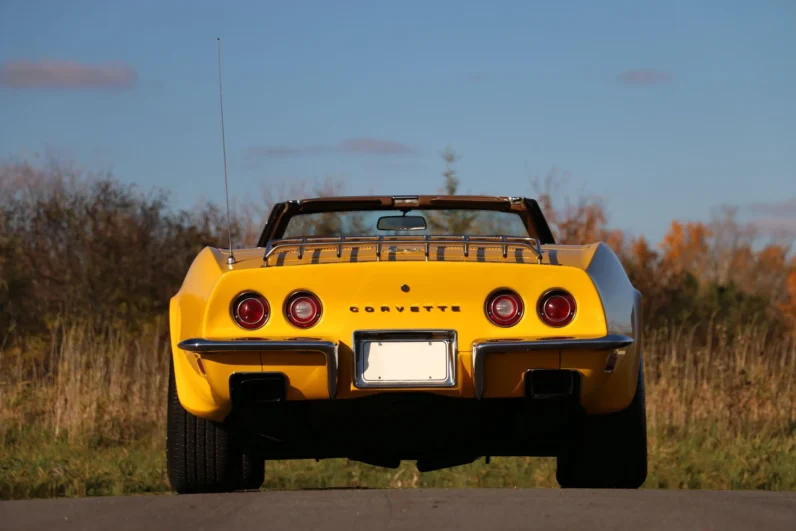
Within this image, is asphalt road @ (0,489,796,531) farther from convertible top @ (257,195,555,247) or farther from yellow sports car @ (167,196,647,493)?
convertible top @ (257,195,555,247)

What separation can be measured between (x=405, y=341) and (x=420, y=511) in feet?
2.01

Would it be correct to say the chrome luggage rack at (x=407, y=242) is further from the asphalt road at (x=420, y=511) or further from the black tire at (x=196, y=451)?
the asphalt road at (x=420, y=511)

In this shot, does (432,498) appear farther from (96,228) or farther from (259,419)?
(96,228)

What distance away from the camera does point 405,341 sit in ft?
14.4

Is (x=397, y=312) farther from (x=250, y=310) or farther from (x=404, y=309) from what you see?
(x=250, y=310)

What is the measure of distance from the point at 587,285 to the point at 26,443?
584 cm

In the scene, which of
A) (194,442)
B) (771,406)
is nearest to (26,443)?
(194,442)

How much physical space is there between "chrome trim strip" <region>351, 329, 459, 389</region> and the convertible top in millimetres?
1684

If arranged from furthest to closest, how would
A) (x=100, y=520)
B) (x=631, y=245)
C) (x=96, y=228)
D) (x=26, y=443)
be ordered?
(x=631, y=245), (x=96, y=228), (x=26, y=443), (x=100, y=520)

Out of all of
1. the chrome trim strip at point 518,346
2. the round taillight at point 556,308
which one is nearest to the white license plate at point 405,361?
the chrome trim strip at point 518,346

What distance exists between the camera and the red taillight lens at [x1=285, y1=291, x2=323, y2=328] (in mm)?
4457

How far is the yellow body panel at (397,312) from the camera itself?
4.40 metres

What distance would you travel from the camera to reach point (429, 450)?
4977 millimetres

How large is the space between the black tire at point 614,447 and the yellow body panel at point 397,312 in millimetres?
424
